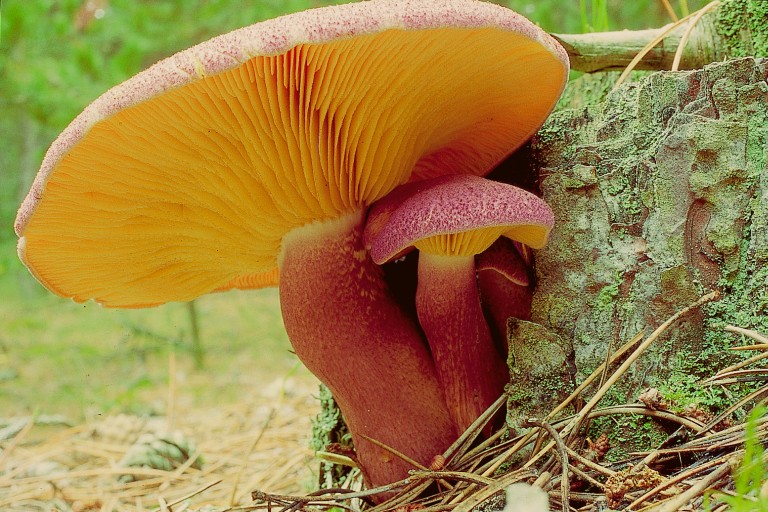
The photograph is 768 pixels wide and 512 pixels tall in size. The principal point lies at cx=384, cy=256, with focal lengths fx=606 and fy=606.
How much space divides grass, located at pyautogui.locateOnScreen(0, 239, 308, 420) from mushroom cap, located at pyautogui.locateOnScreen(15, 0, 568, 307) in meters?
2.60

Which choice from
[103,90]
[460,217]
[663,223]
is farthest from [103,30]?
[663,223]

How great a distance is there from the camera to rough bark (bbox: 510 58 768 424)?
1.55 m

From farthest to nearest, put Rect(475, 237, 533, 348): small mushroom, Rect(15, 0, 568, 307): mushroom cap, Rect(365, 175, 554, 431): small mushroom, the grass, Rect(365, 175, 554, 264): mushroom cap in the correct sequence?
the grass, Rect(475, 237, 533, 348): small mushroom, Rect(365, 175, 554, 431): small mushroom, Rect(365, 175, 554, 264): mushroom cap, Rect(15, 0, 568, 307): mushroom cap

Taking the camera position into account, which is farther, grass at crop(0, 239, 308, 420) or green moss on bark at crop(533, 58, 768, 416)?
grass at crop(0, 239, 308, 420)

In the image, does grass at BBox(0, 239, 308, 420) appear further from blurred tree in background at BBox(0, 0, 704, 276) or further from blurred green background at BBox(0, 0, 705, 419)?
blurred tree in background at BBox(0, 0, 704, 276)

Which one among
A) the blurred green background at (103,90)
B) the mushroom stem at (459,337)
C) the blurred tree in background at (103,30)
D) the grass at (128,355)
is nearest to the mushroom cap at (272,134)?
the mushroom stem at (459,337)

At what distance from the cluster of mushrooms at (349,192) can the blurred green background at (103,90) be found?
2.76 meters

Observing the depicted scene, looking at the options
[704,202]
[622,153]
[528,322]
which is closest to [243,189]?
[528,322]

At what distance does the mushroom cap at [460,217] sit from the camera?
4.82ft

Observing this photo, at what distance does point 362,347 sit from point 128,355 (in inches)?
191

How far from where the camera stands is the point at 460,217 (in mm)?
1473

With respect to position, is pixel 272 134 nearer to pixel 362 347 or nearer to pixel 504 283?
pixel 362 347

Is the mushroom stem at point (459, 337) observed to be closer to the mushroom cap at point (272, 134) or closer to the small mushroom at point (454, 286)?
the small mushroom at point (454, 286)

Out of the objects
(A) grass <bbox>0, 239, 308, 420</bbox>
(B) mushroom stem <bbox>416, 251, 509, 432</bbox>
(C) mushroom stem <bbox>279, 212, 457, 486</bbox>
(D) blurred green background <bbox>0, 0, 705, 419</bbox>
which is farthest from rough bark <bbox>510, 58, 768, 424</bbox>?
(A) grass <bbox>0, 239, 308, 420</bbox>
